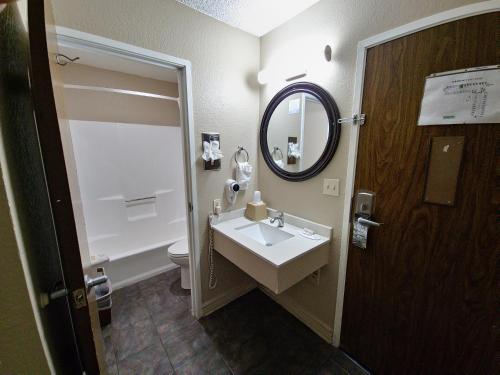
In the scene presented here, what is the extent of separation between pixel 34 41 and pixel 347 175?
1.42 m

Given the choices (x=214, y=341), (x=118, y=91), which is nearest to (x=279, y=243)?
(x=214, y=341)

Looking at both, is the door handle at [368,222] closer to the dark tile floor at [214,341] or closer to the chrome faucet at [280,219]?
the chrome faucet at [280,219]

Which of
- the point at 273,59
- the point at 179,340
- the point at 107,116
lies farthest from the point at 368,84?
the point at 107,116

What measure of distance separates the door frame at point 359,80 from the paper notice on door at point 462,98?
0.75ft

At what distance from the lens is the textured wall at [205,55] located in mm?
1167

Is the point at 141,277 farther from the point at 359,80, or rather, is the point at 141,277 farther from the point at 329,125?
the point at 359,80

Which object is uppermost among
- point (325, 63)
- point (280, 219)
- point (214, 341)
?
point (325, 63)

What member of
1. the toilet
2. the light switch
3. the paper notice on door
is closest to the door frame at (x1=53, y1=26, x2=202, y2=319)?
the toilet

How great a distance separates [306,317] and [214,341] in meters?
0.75

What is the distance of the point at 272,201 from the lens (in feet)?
6.25

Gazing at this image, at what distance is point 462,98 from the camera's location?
0.91 meters

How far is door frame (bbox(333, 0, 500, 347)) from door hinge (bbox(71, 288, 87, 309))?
135 cm

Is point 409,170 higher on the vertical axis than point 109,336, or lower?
higher

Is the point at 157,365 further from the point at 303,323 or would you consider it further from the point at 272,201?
the point at 272,201
